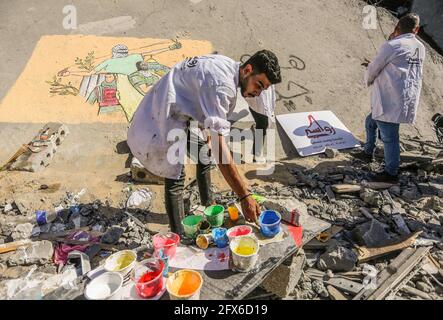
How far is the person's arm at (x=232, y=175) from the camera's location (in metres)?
3.11

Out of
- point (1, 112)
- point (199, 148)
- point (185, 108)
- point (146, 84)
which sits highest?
point (185, 108)

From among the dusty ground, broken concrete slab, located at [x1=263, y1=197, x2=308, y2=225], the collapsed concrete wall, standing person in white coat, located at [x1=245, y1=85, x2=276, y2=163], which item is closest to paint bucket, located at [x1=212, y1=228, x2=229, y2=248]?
broken concrete slab, located at [x1=263, y1=197, x2=308, y2=225]

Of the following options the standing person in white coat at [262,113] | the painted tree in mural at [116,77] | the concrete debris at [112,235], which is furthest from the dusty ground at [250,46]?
the concrete debris at [112,235]

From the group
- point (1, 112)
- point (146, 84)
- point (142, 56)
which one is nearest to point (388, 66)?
point (146, 84)

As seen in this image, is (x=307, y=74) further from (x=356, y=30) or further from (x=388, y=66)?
(x=388, y=66)

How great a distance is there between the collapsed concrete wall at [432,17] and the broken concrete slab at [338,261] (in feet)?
33.2

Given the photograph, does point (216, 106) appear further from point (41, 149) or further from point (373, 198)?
point (41, 149)

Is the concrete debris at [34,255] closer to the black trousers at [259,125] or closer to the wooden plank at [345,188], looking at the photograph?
the black trousers at [259,125]

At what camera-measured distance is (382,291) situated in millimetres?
3393

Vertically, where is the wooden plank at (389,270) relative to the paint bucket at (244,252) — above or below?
below

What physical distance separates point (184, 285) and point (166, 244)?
0.48 m

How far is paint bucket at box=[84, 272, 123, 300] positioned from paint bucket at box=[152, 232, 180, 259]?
14.6 inches

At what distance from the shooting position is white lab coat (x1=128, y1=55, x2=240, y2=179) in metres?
3.10

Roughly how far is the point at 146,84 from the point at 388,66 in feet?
16.0
